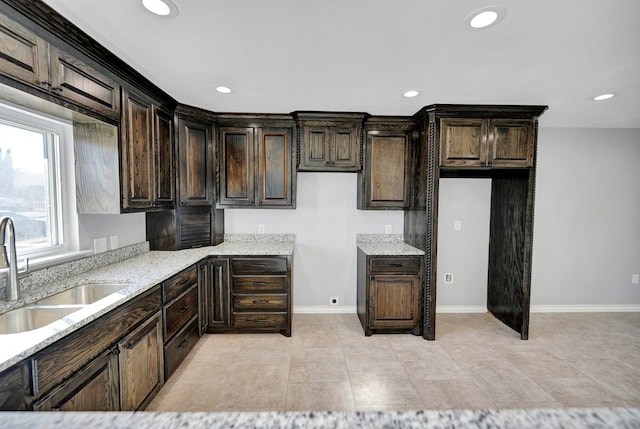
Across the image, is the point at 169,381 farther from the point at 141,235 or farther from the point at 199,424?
the point at 199,424

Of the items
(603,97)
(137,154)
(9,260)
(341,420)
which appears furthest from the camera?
(603,97)

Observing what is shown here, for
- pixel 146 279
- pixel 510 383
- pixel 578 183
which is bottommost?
pixel 510 383

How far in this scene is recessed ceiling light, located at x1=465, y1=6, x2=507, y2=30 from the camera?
141 centimetres

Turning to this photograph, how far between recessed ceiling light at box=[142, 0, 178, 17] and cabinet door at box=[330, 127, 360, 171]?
1.88m

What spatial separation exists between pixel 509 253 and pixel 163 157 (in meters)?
3.84

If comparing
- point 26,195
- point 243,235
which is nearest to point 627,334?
point 243,235

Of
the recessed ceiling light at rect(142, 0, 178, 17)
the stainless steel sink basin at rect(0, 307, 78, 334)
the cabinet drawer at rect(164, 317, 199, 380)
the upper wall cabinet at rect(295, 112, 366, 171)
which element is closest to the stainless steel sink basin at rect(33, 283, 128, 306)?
the stainless steel sink basin at rect(0, 307, 78, 334)

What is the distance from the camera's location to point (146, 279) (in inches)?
76.3

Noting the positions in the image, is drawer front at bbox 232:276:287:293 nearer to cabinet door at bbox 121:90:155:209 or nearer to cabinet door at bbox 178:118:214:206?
cabinet door at bbox 178:118:214:206

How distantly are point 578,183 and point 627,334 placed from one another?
1.80 m

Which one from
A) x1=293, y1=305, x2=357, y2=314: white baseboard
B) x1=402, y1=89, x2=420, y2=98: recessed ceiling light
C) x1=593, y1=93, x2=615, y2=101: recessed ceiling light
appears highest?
x1=593, y1=93, x2=615, y2=101: recessed ceiling light

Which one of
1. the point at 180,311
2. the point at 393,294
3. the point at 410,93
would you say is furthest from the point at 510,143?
the point at 180,311

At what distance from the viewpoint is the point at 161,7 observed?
1.41 meters

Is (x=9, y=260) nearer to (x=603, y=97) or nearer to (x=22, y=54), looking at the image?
(x=22, y=54)
